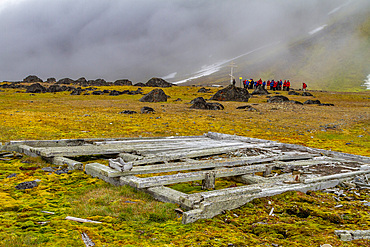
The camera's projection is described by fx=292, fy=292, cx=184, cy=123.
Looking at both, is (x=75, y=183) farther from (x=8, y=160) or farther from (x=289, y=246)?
(x=289, y=246)

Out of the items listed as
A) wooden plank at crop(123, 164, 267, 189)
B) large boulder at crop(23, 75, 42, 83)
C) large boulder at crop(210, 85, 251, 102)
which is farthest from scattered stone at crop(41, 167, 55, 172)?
large boulder at crop(23, 75, 42, 83)

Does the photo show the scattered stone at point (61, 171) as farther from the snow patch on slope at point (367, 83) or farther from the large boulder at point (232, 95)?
the snow patch on slope at point (367, 83)

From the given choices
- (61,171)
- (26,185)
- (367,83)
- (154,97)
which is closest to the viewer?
(26,185)

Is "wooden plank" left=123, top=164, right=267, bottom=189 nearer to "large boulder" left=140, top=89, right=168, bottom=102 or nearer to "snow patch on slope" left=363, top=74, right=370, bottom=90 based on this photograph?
"large boulder" left=140, top=89, right=168, bottom=102

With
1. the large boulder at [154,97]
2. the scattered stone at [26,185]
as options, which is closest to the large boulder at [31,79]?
the large boulder at [154,97]

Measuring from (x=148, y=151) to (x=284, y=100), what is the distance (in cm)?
2925

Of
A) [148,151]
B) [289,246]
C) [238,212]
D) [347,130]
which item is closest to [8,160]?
[148,151]

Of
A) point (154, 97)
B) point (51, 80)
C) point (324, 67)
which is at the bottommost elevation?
point (154, 97)

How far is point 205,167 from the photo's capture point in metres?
5.74

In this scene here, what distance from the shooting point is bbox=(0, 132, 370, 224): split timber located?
4.18 meters

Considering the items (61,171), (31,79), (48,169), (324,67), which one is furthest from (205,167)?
(324,67)

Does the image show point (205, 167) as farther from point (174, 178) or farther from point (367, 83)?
point (367, 83)

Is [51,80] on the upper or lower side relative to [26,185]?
upper

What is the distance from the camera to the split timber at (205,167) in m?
4.18
